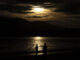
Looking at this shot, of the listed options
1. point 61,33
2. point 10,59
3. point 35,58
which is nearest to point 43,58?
point 35,58

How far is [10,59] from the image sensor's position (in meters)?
11.5

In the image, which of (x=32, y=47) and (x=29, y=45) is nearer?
(x=32, y=47)

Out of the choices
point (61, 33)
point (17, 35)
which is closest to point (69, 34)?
point (61, 33)

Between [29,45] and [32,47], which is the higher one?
[29,45]

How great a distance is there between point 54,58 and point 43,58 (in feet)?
3.93

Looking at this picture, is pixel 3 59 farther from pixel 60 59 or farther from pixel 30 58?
pixel 60 59

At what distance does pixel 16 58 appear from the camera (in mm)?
11750

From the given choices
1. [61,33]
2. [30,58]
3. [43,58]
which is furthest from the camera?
[61,33]

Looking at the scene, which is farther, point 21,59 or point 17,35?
point 17,35

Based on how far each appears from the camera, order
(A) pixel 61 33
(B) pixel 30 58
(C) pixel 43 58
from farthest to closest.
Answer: (A) pixel 61 33
(B) pixel 30 58
(C) pixel 43 58

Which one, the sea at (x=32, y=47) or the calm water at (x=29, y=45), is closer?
the sea at (x=32, y=47)

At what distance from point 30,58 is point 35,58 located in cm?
39

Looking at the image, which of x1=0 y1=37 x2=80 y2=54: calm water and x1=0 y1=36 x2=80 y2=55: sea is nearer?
x1=0 y1=36 x2=80 y2=55: sea

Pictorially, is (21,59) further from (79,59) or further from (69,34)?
(69,34)
